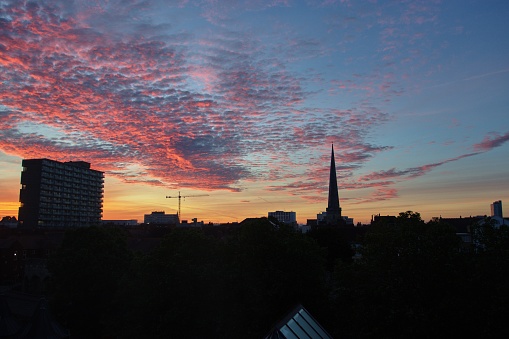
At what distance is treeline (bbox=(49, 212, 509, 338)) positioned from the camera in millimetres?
27141

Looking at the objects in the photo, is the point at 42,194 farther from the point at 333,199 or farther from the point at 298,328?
the point at 298,328

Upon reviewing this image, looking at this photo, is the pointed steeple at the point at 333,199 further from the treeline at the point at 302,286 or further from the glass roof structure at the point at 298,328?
the glass roof structure at the point at 298,328

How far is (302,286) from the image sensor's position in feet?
112

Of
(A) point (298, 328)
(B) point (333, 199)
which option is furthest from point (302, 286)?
(B) point (333, 199)

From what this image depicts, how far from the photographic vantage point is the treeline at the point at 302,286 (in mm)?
27141

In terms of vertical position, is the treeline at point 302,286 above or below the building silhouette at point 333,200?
below

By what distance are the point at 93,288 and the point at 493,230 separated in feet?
130

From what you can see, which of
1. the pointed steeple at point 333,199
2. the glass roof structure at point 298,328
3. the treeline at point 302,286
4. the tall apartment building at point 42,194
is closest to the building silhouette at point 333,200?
the pointed steeple at point 333,199

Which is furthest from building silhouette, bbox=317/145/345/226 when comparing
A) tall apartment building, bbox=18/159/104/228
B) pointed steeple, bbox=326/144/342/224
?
tall apartment building, bbox=18/159/104/228

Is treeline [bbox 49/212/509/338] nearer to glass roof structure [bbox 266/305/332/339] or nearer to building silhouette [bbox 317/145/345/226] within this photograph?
glass roof structure [bbox 266/305/332/339]

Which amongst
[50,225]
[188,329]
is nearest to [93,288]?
[188,329]

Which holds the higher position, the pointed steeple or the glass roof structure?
the pointed steeple

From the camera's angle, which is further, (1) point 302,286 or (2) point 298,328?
(1) point 302,286

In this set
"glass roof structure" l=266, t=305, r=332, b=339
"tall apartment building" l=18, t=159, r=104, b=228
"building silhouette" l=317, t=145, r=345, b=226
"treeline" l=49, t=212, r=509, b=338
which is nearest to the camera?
"glass roof structure" l=266, t=305, r=332, b=339
